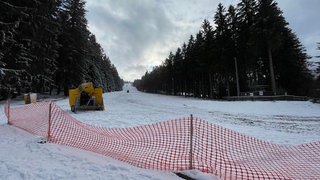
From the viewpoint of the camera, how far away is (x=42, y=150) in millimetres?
6172

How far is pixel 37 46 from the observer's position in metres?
25.0

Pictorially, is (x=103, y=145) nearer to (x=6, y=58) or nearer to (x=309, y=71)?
(x=6, y=58)

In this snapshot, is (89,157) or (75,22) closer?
(89,157)

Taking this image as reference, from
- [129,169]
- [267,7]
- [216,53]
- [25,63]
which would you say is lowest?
[129,169]

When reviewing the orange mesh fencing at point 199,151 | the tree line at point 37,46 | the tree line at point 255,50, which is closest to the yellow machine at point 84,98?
the tree line at point 37,46

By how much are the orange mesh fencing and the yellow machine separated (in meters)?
7.12

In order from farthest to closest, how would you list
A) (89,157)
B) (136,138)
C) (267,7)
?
(267,7)
(136,138)
(89,157)

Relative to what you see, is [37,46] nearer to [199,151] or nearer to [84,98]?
[84,98]

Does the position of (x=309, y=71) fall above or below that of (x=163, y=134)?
above

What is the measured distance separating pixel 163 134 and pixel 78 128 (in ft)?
11.1

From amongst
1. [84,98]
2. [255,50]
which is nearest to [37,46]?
[84,98]

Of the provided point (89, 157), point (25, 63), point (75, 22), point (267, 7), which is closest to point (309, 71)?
point (267, 7)

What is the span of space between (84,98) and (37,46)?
12.0 metres

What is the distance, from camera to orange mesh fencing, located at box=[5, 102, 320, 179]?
509 cm
